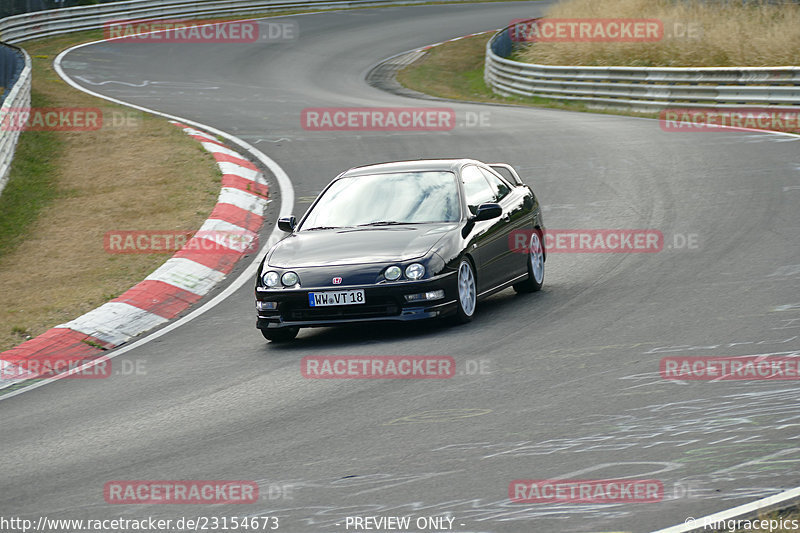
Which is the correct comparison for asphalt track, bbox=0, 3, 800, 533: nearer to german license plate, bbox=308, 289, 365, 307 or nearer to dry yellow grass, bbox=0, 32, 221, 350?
german license plate, bbox=308, 289, 365, 307

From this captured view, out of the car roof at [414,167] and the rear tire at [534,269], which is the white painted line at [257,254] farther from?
the rear tire at [534,269]

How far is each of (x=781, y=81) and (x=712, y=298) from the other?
13786 millimetres

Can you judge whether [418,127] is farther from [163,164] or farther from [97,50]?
[97,50]

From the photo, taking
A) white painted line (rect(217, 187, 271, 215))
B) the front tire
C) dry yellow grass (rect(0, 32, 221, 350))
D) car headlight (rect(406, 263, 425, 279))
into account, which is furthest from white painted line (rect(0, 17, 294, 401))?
the front tire

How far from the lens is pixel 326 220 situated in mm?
10258

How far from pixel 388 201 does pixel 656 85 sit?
15914mm

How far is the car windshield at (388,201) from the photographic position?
1005cm

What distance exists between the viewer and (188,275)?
12.1 meters

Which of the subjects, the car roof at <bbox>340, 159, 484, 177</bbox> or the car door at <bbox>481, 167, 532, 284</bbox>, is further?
the car roof at <bbox>340, 159, 484, 177</bbox>

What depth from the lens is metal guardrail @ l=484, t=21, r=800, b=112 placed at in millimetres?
22078

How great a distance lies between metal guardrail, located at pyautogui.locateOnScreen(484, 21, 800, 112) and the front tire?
13953mm

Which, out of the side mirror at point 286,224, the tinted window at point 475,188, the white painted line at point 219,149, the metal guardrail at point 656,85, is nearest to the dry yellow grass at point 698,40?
the metal guardrail at point 656,85

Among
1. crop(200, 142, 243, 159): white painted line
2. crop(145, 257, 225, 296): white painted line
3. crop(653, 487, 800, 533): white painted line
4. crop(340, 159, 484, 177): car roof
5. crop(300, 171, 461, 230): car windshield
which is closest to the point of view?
crop(653, 487, 800, 533): white painted line

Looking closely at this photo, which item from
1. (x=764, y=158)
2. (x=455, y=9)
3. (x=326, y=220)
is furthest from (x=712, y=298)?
(x=455, y=9)
